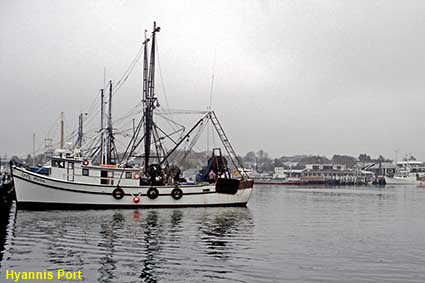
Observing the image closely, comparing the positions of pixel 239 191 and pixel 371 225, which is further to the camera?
pixel 239 191

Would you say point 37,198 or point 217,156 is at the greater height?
point 217,156

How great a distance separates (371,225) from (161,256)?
17662 millimetres

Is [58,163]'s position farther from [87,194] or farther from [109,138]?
[109,138]

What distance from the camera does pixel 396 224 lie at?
113 feet

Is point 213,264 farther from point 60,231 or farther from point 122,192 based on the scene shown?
point 122,192

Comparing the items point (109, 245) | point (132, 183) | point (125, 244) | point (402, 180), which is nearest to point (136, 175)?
point (132, 183)

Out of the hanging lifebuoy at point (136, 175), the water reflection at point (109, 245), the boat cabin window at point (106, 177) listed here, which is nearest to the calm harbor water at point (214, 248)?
the water reflection at point (109, 245)

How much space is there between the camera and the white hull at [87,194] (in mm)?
40781

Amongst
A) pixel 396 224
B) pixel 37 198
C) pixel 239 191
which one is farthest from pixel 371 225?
pixel 37 198

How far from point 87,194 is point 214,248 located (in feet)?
71.4

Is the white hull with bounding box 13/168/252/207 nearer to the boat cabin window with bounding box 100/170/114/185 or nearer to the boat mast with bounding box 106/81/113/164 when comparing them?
the boat cabin window with bounding box 100/170/114/185

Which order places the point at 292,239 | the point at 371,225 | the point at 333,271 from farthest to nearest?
the point at 371,225, the point at 292,239, the point at 333,271

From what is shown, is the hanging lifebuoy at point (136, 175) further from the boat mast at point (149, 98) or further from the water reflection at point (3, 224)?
the water reflection at point (3, 224)

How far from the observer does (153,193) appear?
1722 inches
